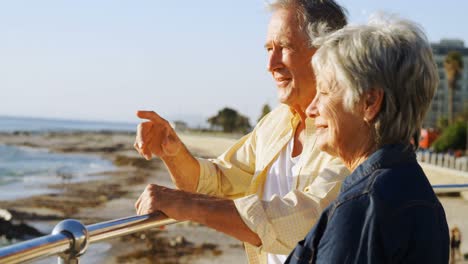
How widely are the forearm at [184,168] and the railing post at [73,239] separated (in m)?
0.91

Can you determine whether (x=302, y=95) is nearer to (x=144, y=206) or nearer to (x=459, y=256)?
(x=144, y=206)

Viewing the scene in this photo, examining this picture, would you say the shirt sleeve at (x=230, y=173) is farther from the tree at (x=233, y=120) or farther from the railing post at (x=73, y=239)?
the tree at (x=233, y=120)

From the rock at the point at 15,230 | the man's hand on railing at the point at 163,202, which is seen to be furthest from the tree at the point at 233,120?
the man's hand on railing at the point at 163,202

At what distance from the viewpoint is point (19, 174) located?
4075cm

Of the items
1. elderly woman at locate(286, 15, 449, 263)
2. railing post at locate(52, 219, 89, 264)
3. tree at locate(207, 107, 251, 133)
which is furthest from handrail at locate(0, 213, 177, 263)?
tree at locate(207, 107, 251, 133)

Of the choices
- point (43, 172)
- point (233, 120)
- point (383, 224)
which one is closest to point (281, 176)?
point (383, 224)

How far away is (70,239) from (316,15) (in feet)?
4.18

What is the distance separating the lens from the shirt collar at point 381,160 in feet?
4.83

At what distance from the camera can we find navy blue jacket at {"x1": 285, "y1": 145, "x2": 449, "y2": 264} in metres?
1.37

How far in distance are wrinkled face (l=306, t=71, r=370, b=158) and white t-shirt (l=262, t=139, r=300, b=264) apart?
2.35ft

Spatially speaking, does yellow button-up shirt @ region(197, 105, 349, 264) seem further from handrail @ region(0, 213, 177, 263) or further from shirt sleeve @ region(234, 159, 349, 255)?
handrail @ region(0, 213, 177, 263)

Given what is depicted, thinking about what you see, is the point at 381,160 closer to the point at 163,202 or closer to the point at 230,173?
the point at 163,202

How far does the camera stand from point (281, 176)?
8.09 feet

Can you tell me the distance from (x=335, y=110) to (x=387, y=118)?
0.14 m
